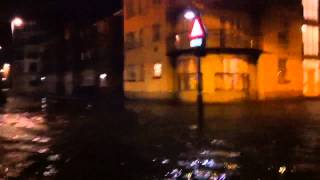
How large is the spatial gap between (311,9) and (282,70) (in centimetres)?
859

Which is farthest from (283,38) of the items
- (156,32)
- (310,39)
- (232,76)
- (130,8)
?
(130,8)

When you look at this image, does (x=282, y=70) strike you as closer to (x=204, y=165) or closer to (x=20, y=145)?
(x=20, y=145)

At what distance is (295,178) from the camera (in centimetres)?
872

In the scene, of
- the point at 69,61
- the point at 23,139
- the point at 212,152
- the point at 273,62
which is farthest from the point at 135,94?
the point at 212,152

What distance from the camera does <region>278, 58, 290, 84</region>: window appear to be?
45.5 meters

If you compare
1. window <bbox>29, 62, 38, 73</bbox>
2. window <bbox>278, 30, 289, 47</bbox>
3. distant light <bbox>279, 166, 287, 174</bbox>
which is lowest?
distant light <bbox>279, 166, 287, 174</bbox>

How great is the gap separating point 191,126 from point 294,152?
736 cm

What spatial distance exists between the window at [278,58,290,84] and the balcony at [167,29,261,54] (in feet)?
12.3

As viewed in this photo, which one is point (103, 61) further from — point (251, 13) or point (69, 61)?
point (251, 13)

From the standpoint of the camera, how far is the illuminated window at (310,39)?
163 feet

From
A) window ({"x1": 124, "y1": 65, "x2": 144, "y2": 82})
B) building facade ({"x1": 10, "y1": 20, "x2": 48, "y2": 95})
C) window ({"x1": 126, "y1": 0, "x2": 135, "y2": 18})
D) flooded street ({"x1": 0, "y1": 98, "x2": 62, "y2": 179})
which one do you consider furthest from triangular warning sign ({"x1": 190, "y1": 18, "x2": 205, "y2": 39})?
building facade ({"x1": 10, "y1": 20, "x2": 48, "y2": 95})

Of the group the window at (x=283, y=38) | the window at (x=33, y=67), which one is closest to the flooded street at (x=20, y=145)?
the window at (x=283, y=38)

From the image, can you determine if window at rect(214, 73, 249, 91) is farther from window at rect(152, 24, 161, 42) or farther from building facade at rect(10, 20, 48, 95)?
A: building facade at rect(10, 20, 48, 95)

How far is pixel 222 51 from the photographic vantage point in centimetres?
4025
